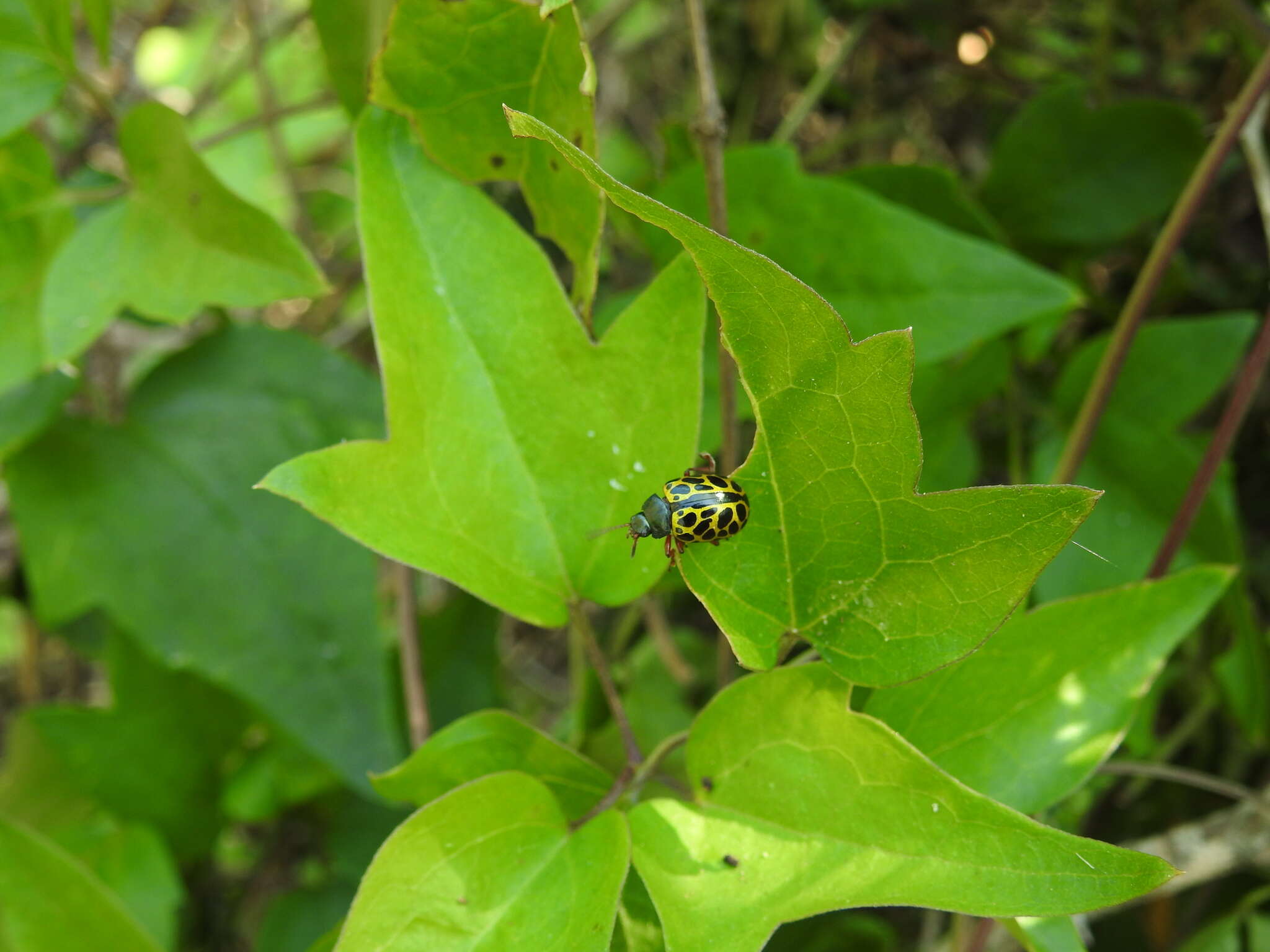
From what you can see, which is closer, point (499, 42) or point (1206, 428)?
point (499, 42)

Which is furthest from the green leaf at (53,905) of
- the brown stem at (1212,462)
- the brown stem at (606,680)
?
the brown stem at (1212,462)

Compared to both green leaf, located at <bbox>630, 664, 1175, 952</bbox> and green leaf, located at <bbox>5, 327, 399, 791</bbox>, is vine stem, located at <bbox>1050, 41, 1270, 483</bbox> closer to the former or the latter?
green leaf, located at <bbox>630, 664, 1175, 952</bbox>

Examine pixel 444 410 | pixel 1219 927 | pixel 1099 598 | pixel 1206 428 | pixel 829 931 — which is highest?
pixel 444 410

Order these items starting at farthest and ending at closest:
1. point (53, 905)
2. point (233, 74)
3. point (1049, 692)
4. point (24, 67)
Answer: point (233, 74), point (24, 67), point (53, 905), point (1049, 692)

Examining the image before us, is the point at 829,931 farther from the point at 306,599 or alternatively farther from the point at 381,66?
the point at 381,66

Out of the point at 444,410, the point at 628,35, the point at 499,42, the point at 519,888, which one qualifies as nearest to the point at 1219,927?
the point at 519,888

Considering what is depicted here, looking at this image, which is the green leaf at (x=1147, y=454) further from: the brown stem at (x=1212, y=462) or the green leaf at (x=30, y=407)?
the green leaf at (x=30, y=407)

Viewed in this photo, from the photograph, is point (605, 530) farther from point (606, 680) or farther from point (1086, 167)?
point (1086, 167)

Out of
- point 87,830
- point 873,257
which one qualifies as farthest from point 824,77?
point 87,830
